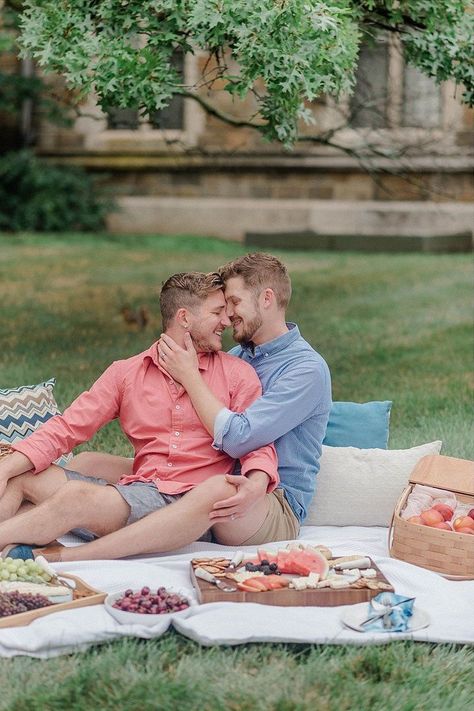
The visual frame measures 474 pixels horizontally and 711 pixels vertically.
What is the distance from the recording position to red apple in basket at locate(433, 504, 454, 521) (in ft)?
16.4

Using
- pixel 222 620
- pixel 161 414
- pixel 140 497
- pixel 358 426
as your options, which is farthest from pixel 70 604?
pixel 358 426

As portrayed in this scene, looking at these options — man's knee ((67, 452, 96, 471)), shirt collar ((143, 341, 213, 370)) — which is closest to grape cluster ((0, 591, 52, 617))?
man's knee ((67, 452, 96, 471))

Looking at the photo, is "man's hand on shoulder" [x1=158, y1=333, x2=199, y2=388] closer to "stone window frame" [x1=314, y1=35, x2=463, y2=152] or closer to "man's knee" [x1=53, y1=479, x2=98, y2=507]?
"man's knee" [x1=53, y1=479, x2=98, y2=507]

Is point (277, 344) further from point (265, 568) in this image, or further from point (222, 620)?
point (222, 620)

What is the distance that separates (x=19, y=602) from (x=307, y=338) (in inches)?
268

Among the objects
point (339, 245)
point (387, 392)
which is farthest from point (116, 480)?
point (339, 245)

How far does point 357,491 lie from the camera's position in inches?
215

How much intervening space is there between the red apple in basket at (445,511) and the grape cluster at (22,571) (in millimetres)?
1667

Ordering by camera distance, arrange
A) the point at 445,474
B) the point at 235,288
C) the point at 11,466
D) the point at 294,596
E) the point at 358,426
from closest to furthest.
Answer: the point at 294,596
the point at 11,466
the point at 235,288
the point at 445,474
the point at 358,426

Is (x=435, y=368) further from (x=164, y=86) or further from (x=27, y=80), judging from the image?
(x=27, y=80)

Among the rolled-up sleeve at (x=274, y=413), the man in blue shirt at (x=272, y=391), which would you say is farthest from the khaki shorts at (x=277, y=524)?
the rolled-up sleeve at (x=274, y=413)

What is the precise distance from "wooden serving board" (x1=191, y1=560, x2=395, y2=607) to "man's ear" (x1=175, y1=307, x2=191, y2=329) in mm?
1171

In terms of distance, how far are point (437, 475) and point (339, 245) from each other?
37.2 feet

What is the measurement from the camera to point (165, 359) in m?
4.88
